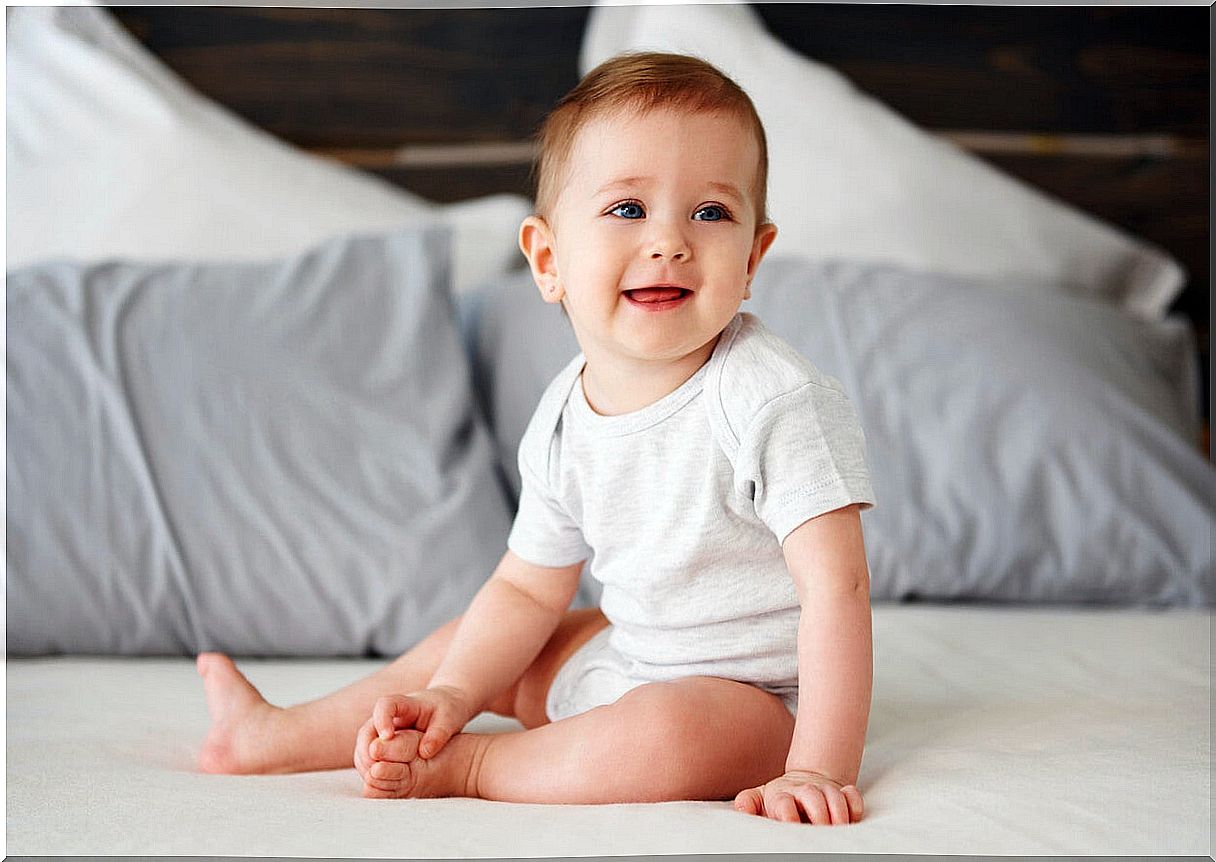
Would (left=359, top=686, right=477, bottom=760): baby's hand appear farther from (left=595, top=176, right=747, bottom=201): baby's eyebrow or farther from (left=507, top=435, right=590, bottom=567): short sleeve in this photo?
(left=595, top=176, right=747, bottom=201): baby's eyebrow

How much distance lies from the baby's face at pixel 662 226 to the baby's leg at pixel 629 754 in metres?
0.22

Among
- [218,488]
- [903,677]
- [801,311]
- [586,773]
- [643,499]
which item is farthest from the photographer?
[801,311]

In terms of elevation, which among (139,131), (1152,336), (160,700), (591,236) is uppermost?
(139,131)

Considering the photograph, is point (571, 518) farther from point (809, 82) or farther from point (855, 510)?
point (809, 82)

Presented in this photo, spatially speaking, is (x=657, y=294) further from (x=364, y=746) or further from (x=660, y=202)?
(x=364, y=746)

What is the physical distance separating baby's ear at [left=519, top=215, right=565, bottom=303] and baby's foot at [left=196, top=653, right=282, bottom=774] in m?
0.36

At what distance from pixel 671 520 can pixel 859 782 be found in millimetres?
199

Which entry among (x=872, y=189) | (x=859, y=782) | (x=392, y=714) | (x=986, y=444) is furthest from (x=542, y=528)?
(x=872, y=189)

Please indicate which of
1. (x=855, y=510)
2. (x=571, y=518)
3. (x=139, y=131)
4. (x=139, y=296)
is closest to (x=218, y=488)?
(x=139, y=296)

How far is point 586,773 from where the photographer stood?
0.72m

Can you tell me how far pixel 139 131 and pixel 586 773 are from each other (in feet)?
3.92

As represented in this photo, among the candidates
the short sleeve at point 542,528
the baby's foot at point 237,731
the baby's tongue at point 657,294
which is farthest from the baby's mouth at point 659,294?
the baby's foot at point 237,731

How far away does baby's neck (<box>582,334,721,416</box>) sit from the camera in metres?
0.81

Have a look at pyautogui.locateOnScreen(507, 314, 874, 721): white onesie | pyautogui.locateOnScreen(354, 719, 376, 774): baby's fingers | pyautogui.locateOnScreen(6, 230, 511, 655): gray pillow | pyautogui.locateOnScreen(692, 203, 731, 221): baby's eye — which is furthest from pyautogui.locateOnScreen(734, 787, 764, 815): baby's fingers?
pyautogui.locateOnScreen(6, 230, 511, 655): gray pillow
